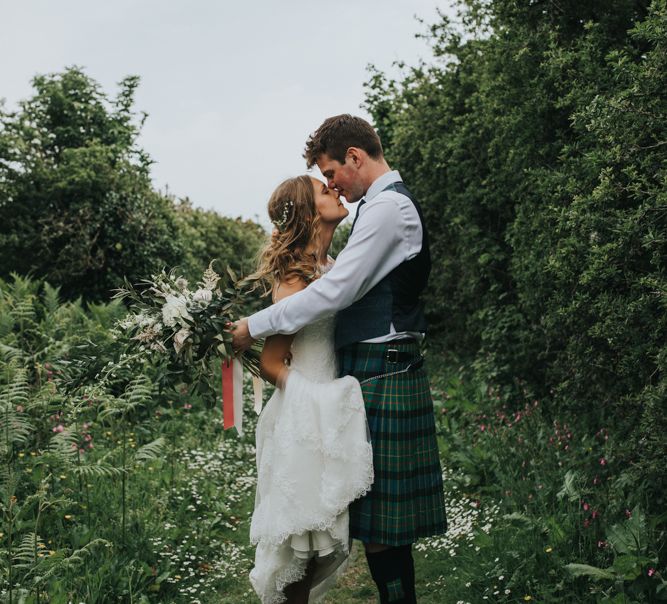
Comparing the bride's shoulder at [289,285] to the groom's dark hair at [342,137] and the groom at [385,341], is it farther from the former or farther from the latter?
the groom's dark hair at [342,137]

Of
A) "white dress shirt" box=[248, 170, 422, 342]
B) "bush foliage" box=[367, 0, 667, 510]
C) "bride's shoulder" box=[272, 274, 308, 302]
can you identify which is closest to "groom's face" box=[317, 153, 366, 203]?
"white dress shirt" box=[248, 170, 422, 342]

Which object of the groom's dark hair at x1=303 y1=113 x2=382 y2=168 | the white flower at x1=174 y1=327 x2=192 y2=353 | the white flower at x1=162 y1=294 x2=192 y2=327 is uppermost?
the groom's dark hair at x1=303 y1=113 x2=382 y2=168

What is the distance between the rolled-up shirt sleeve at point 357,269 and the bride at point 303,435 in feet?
0.65

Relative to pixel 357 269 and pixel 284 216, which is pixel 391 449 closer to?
pixel 357 269

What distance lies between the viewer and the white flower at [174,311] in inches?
124

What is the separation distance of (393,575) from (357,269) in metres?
1.29

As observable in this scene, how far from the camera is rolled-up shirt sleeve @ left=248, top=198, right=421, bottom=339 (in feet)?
9.85

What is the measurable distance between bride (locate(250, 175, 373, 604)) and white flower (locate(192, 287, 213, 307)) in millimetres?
246

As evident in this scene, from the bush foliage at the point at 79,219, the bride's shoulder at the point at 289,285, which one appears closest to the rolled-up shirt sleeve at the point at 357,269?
the bride's shoulder at the point at 289,285

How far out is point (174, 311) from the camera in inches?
124

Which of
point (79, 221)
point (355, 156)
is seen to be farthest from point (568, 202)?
point (79, 221)

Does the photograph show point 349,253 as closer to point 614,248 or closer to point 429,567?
point 614,248

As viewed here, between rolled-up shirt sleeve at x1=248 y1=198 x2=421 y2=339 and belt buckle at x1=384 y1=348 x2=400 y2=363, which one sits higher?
rolled-up shirt sleeve at x1=248 y1=198 x2=421 y2=339

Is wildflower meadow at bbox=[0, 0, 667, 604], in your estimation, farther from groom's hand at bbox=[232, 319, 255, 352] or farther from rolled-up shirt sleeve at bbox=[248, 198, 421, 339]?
rolled-up shirt sleeve at bbox=[248, 198, 421, 339]
